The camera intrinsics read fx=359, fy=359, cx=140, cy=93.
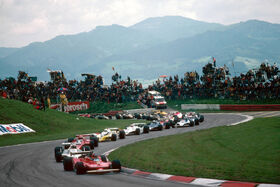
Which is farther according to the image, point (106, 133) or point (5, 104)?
point (5, 104)

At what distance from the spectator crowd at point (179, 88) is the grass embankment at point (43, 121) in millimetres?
3062

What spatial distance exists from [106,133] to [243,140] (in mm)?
11976

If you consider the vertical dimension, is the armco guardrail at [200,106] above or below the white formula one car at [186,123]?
above

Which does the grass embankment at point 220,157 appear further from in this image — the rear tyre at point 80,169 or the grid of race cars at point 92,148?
the rear tyre at point 80,169

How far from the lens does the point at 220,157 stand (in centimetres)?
1426

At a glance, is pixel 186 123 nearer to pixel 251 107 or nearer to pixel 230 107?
pixel 251 107

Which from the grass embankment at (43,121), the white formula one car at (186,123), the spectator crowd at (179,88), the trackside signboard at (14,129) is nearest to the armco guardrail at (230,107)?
the spectator crowd at (179,88)

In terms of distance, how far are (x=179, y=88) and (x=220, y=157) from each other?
196ft

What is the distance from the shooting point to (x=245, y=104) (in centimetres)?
5325

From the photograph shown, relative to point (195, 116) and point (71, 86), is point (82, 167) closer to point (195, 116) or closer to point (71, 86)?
point (195, 116)

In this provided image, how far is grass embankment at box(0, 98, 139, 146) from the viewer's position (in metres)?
36.2

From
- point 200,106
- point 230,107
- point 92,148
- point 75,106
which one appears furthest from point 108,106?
point 92,148

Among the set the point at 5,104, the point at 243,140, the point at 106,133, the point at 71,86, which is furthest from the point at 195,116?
the point at 71,86

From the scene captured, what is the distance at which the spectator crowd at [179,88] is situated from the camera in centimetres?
5484
